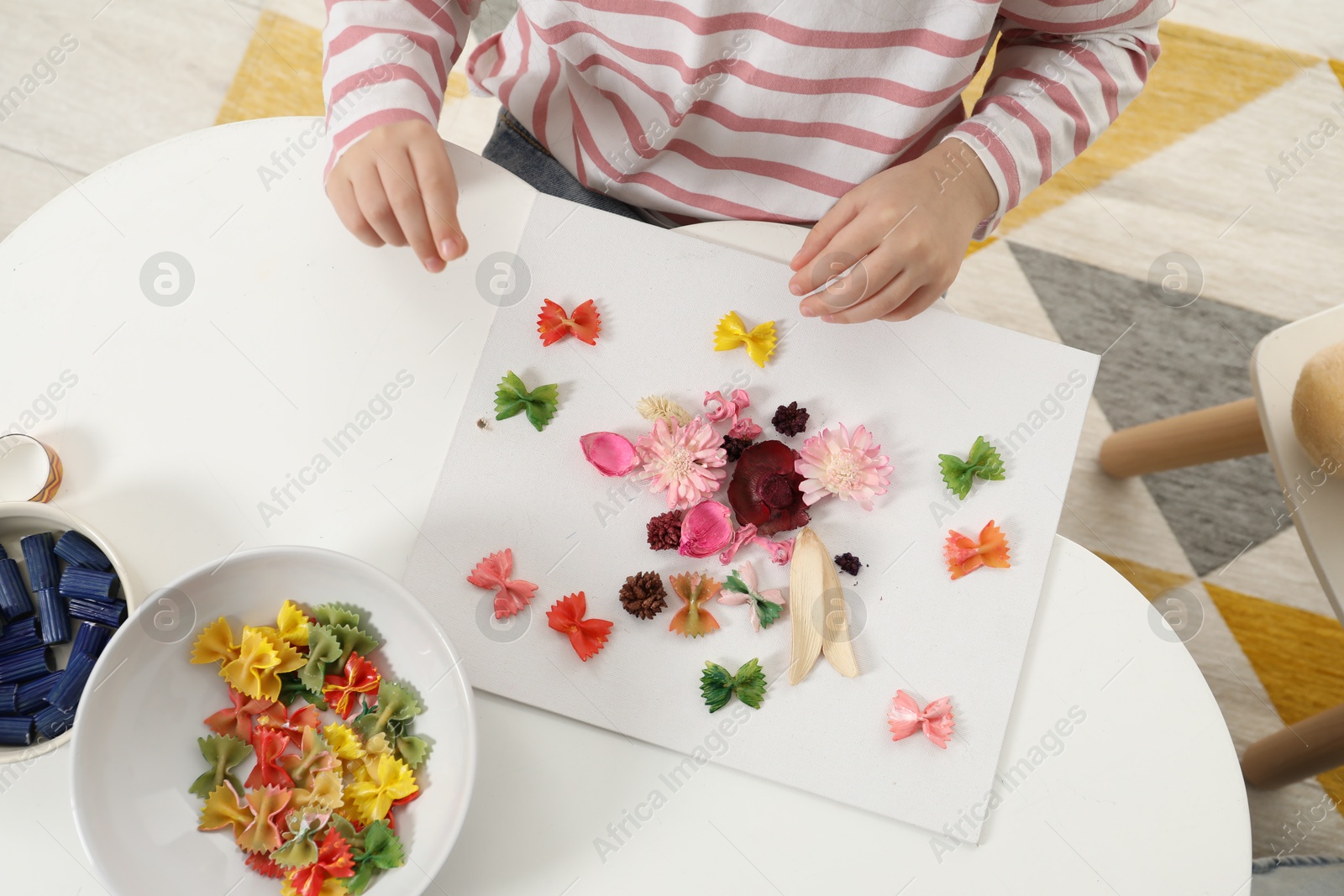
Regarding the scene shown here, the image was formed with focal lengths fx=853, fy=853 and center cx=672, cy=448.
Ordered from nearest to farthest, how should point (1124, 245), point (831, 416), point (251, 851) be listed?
point (251, 851) < point (831, 416) < point (1124, 245)

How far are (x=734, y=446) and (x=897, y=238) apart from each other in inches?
7.3

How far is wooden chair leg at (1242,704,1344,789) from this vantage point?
899 mm

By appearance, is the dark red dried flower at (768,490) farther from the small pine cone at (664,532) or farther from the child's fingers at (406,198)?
the child's fingers at (406,198)

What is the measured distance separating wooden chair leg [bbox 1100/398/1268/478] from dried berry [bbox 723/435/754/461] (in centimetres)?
59

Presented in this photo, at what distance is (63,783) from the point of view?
0.52 meters

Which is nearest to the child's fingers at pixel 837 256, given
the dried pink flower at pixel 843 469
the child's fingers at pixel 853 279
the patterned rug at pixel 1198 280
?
the child's fingers at pixel 853 279

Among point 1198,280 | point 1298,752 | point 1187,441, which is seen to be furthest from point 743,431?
point 1198,280

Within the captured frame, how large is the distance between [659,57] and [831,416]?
0.29m

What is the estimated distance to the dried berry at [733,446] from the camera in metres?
0.58

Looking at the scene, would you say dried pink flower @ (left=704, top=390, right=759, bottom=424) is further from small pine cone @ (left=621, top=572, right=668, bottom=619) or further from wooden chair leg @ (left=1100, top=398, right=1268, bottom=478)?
wooden chair leg @ (left=1100, top=398, right=1268, bottom=478)

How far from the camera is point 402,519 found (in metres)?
0.57

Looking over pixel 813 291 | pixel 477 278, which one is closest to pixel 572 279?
pixel 477 278

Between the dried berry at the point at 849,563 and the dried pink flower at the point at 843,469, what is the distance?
4 centimetres

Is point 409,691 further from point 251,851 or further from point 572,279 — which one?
point 572,279
